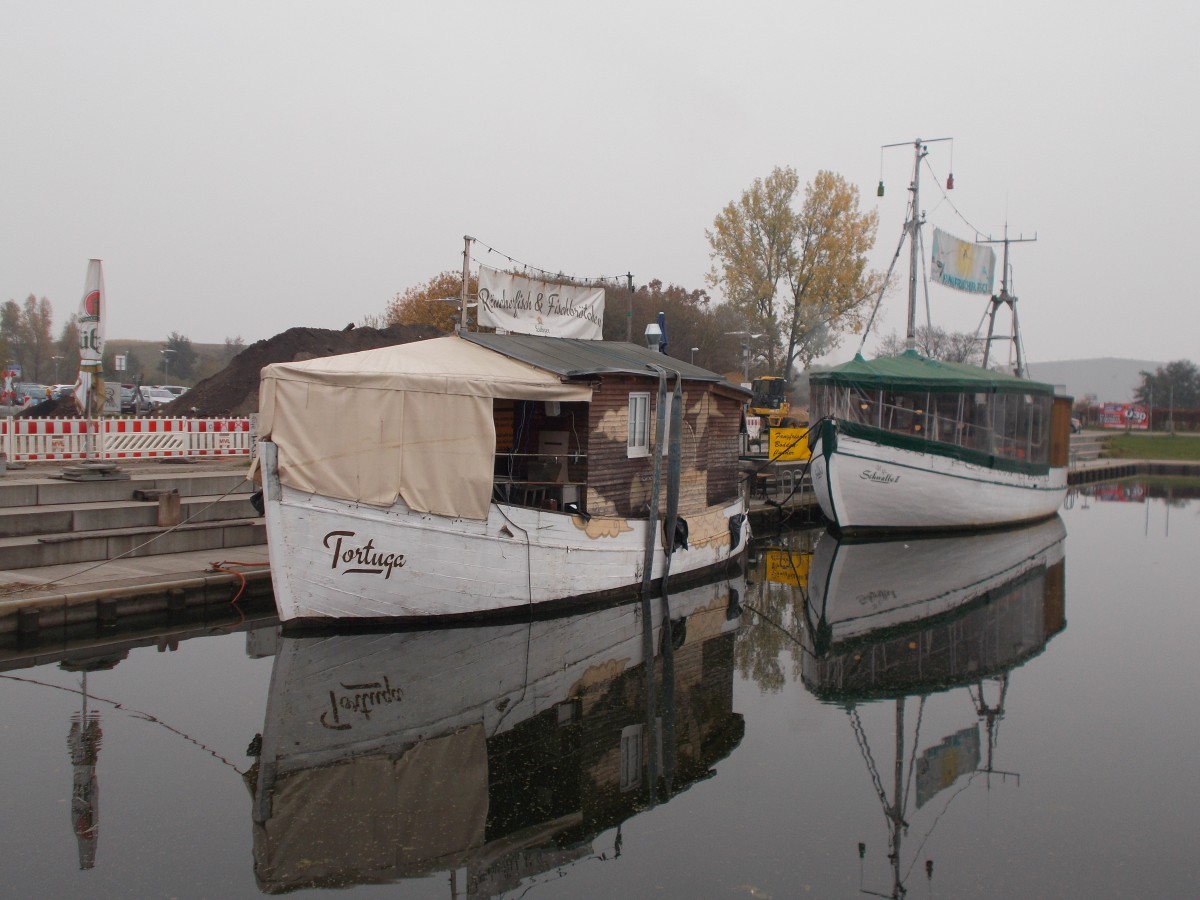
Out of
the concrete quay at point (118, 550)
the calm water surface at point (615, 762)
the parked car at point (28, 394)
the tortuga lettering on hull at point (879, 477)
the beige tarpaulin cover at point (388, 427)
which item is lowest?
the calm water surface at point (615, 762)

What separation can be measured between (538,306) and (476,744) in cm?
815

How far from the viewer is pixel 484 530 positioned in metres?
11.9

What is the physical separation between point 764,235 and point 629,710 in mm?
39878

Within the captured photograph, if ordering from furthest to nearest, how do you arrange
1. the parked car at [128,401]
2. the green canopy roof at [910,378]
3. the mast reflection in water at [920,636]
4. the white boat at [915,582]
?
the parked car at [128,401] < the green canopy roof at [910,378] < the white boat at [915,582] < the mast reflection in water at [920,636]

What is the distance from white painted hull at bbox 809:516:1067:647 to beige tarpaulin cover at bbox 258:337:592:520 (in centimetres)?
563

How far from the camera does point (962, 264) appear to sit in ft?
95.8

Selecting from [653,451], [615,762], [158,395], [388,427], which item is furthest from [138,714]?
[158,395]

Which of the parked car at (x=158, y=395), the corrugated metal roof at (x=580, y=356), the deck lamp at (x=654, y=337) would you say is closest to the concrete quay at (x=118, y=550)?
the corrugated metal roof at (x=580, y=356)

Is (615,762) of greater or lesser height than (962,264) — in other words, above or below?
below

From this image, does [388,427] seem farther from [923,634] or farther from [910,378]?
[910,378]

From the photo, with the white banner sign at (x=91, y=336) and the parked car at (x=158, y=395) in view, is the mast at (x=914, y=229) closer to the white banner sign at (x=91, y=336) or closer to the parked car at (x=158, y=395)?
the white banner sign at (x=91, y=336)

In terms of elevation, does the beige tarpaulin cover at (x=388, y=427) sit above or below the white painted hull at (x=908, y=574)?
above

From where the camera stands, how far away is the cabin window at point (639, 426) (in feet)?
46.7

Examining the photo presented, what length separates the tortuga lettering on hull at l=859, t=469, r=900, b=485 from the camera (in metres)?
21.1
